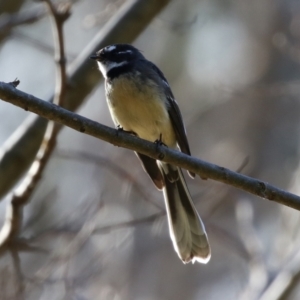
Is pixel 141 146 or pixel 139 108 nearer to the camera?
pixel 141 146

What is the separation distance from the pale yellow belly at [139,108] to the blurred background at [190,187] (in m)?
0.36

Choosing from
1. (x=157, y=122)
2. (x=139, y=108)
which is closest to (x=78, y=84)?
(x=139, y=108)

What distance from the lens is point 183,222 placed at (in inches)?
205

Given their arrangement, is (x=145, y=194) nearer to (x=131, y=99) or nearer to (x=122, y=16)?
(x=131, y=99)

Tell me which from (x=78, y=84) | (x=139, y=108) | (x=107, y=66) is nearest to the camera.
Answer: (x=139, y=108)

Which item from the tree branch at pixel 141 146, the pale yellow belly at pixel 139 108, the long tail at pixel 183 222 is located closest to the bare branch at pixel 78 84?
the pale yellow belly at pixel 139 108

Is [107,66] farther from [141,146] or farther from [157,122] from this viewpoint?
[141,146]

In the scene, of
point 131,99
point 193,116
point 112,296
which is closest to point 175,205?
point 131,99

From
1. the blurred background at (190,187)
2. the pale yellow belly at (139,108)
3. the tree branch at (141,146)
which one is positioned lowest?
the blurred background at (190,187)

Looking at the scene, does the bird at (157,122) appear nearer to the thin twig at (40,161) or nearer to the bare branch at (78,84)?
the bare branch at (78,84)

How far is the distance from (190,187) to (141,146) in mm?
4832

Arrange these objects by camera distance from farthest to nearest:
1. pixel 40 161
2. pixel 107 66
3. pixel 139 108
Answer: pixel 107 66 → pixel 139 108 → pixel 40 161

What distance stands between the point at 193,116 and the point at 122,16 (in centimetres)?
506

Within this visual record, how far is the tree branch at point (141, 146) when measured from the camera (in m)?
3.80
